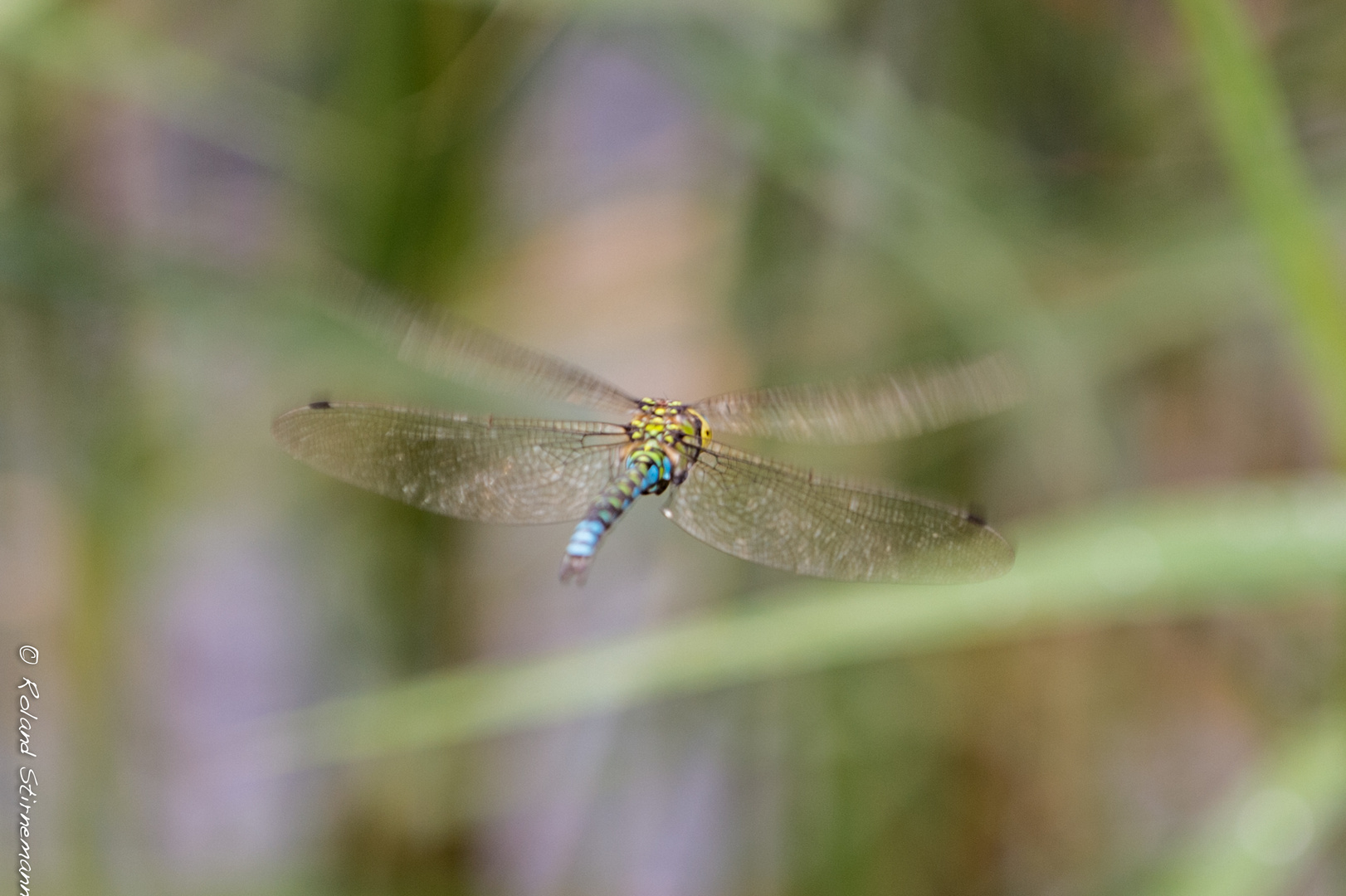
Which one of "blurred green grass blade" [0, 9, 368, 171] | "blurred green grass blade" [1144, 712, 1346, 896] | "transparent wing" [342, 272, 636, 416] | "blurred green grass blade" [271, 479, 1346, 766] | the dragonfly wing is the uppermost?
"blurred green grass blade" [0, 9, 368, 171]

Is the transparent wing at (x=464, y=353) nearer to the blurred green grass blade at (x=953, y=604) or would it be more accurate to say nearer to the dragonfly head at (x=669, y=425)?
the dragonfly head at (x=669, y=425)

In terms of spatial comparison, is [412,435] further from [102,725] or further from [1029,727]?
[1029,727]

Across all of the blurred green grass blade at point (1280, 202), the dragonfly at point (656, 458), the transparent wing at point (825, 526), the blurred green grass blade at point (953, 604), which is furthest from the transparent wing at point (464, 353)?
the blurred green grass blade at point (1280, 202)

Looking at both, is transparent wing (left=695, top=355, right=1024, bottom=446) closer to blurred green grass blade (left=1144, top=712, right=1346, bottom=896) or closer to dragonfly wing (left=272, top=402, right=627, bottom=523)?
dragonfly wing (left=272, top=402, right=627, bottom=523)

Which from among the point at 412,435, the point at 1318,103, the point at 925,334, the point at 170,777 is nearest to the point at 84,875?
the point at 170,777

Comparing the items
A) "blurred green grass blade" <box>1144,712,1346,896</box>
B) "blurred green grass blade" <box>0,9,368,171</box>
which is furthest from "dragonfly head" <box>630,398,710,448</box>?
"blurred green grass blade" <box>1144,712,1346,896</box>

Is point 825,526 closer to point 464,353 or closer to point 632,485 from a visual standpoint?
point 632,485
